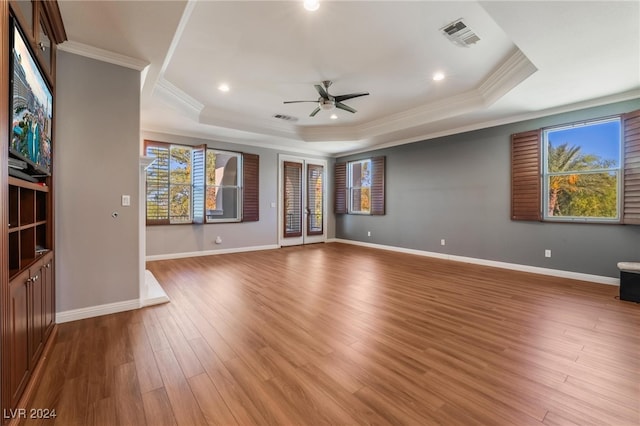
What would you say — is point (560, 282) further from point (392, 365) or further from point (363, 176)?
point (363, 176)

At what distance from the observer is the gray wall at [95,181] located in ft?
8.75

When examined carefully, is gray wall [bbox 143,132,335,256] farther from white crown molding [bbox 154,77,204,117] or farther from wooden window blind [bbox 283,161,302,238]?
white crown molding [bbox 154,77,204,117]

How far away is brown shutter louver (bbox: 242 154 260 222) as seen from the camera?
681 centimetres

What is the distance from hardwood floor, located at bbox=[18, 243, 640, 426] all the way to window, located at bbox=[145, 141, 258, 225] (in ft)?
8.97

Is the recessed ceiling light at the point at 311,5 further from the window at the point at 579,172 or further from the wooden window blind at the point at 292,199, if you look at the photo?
the wooden window blind at the point at 292,199

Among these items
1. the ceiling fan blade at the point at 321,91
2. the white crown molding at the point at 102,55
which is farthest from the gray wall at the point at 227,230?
the ceiling fan blade at the point at 321,91

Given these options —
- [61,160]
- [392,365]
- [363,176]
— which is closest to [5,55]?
[61,160]

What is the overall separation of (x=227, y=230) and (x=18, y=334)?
5145 mm

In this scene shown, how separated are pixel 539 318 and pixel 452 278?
158 centimetres

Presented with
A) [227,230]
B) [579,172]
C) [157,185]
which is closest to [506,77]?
[579,172]

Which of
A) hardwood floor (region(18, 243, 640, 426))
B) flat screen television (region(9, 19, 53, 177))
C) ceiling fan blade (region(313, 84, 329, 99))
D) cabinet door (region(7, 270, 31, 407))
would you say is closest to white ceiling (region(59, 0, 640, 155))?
ceiling fan blade (region(313, 84, 329, 99))

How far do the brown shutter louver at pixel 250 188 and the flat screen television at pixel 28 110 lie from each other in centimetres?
451

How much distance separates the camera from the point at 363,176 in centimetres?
802

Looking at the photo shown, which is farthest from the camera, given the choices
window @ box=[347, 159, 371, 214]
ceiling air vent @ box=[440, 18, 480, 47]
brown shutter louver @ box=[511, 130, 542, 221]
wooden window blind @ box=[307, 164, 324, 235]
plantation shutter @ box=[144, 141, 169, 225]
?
wooden window blind @ box=[307, 164, 324, 235]
